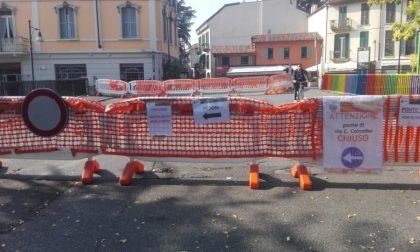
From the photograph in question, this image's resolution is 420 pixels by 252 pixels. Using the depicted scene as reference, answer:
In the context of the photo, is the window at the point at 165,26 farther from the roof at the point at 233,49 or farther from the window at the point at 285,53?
the window at the point at 285,53

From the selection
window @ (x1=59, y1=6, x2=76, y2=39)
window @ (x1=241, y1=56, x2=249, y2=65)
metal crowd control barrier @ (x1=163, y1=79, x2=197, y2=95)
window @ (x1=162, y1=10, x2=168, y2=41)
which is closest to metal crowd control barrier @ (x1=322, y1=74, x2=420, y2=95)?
metal crowd control barrier @ (x1=163, y1=79, x2=197, y2=95)

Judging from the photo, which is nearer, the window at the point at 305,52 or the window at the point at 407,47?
the window at the point at 407,47

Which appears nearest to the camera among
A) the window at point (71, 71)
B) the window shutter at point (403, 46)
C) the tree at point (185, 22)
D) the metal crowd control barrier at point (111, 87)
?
the metal crowd control barrier at point (111, 87)

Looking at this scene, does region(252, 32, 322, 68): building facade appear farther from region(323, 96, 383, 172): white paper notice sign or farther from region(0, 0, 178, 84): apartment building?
region(323, 96, 383, 172): white paper notice sign

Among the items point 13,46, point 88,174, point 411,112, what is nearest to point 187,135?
point 88,174

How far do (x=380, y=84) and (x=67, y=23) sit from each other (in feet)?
82.9

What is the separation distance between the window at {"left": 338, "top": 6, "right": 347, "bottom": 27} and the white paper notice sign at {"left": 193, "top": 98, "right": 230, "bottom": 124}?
182 feet

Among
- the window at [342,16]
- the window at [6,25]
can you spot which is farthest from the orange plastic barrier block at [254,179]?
the window at [342,16]

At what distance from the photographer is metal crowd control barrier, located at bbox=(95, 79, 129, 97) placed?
2967 centimetres

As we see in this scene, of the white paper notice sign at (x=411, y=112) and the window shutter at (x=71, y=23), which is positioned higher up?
the window shutter at (x=71, y=23)

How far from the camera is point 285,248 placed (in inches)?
144

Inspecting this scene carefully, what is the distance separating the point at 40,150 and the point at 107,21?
104 ft

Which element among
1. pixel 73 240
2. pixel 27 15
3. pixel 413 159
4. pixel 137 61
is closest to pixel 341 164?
pixel 413 159

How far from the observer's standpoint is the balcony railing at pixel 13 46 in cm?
3491
